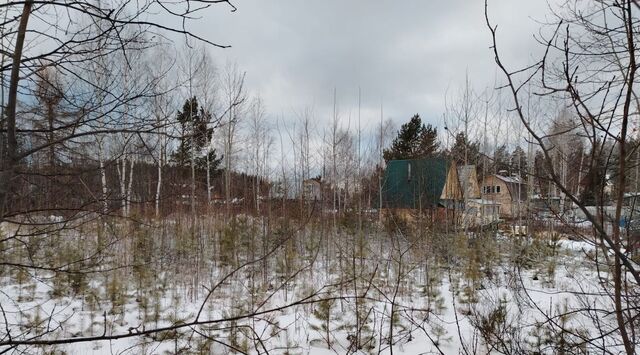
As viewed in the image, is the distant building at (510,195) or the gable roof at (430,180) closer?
the gable roof at (430,180)

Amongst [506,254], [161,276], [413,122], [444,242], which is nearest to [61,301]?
[161,276]

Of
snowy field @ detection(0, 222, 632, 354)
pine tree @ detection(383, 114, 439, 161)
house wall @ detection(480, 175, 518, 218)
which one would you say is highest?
pine tree @ detection(383, 114, 439, 161)

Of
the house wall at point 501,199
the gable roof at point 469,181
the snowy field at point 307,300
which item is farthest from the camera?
the house wall at point 501,199

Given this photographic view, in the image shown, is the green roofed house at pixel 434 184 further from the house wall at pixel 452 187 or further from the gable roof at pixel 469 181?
the gable roof at pixel 469 181

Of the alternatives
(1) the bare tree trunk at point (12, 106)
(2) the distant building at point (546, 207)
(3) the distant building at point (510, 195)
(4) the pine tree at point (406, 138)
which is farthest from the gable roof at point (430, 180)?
(4) the pine tree at point (406, 138)

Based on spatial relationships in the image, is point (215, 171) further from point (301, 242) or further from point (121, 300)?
point (121, 300)

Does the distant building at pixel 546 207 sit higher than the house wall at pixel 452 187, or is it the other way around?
the house wall at pixel 452 187

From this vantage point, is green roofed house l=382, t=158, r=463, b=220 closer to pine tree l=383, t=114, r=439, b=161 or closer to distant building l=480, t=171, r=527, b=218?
distant building l=480, t=171, r=527, b=218

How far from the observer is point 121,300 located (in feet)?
15.1

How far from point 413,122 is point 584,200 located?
26.0 meters

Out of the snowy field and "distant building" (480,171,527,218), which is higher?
"distant building" (480,171,527,218)

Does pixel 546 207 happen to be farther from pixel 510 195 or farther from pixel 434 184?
pixel 510 195

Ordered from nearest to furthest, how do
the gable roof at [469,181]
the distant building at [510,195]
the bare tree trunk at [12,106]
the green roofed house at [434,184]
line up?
the bare tree trunk at [12,106] → the green roofed house at [434,184] → the gable roof at [469,181] → the distant building at [510,195]

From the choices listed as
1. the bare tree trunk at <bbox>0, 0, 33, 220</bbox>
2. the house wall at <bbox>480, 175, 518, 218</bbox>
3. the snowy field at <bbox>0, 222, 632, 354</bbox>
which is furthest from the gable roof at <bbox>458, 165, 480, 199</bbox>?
the bare tree trunk at <bbox>0, 0, 33, 220</bbox>
